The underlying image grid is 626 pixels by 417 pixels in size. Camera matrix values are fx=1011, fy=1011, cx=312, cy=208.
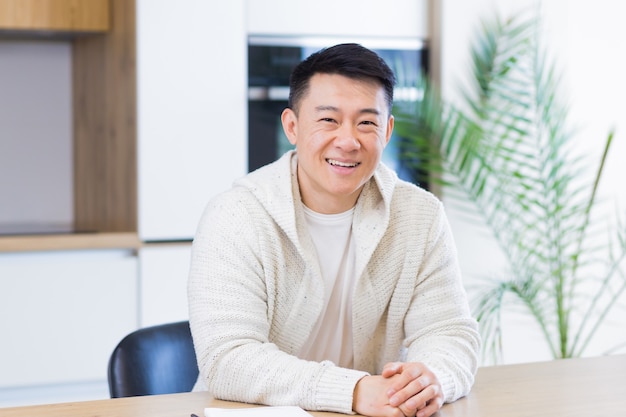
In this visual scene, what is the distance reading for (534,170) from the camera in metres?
3.59

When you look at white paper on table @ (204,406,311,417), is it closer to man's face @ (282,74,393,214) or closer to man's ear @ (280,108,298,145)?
man's face @ (282,74,393,214)

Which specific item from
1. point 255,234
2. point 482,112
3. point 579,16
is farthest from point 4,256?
point 579,16

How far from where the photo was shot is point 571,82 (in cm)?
395

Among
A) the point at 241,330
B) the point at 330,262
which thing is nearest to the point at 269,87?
the point at 330,262

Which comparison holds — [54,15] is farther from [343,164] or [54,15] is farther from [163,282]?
[343,164]

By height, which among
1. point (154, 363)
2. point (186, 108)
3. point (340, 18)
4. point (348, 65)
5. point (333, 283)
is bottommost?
point (154, 363)

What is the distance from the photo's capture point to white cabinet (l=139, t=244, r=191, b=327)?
3.28 meters

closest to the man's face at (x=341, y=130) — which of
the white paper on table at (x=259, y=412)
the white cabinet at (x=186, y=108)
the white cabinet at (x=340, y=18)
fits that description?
the white paper on table at (x=259, y=412)

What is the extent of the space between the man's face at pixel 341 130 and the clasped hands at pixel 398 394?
0.44 meters

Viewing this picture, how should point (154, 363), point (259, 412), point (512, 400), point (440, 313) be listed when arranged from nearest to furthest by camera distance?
point (259, 412) < point (512, 400) < point (154, 363) < point (440, 313)

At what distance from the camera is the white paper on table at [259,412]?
5.06 ft

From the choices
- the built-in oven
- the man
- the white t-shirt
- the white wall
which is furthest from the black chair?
the white wall

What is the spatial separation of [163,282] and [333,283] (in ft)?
4.48

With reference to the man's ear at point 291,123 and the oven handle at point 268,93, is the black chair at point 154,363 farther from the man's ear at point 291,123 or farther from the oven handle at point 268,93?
the oven handle at point 268,93
